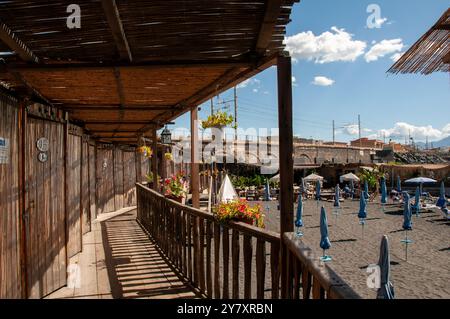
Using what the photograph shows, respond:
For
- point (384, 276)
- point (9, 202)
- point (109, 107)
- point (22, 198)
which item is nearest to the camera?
point (9, 202)

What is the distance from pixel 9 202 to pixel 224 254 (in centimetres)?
210

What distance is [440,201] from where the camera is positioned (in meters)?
16.1

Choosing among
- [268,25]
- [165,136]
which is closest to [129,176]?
[165,136]

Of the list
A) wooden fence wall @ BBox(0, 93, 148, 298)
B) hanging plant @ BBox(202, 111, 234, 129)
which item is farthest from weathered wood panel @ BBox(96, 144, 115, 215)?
wooden fence wall @ BBox(0, 93, 148, 298)

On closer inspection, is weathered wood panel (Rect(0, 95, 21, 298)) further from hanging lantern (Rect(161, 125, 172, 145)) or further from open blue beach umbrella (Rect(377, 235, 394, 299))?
hanging lantern (Rect(161, 125, 172, 145))

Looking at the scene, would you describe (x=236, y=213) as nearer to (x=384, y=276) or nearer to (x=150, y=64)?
(x=150, y=64)

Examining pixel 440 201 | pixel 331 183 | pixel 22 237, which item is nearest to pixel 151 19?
pixel 22 237

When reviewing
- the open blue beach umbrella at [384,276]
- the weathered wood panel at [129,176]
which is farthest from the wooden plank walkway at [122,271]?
the weathered wood panel at [129,176]

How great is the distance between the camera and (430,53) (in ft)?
13.1

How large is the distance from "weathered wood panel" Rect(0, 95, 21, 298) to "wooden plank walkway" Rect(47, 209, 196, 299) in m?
1.17

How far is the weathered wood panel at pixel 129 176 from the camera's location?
15.4 meters

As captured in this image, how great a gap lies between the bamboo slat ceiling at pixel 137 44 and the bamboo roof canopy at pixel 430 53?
1475mm

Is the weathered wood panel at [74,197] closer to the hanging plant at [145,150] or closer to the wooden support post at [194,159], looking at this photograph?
the wooden support post at [194,159]

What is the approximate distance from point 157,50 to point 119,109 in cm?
319
